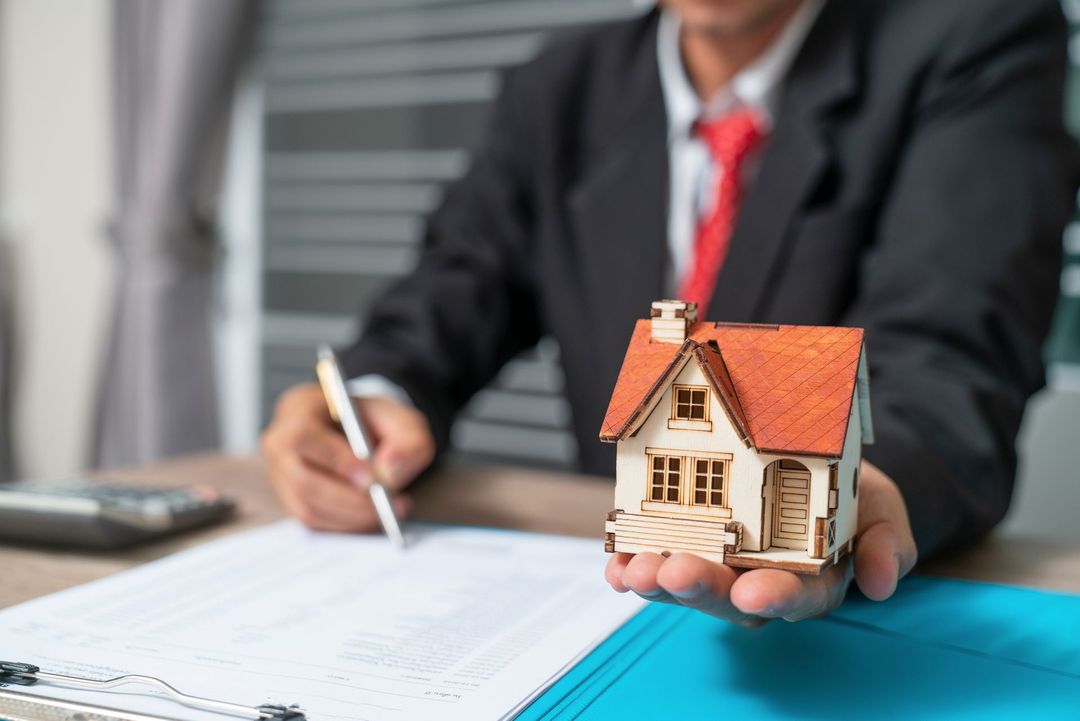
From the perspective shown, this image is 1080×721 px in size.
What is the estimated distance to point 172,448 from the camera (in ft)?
7.87

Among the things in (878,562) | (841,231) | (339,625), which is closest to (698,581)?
(878,562)

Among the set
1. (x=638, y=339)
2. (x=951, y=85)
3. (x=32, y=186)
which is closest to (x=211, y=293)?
(x=32, y=186)

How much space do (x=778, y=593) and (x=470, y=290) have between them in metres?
0.94

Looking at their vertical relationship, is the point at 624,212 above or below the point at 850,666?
above

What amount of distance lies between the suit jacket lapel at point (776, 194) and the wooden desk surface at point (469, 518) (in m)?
0.28

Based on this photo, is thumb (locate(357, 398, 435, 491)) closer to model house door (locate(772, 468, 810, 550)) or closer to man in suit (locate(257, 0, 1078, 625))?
man in suit (locate(257, 0, 1078, 625))

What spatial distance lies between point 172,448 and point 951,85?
6.38ft

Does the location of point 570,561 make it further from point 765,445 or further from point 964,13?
point 964,13

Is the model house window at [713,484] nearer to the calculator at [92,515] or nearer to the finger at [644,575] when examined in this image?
the finger at [644,575]

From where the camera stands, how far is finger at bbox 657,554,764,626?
0.50m

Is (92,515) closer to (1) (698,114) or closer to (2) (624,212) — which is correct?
(2) (624,212)

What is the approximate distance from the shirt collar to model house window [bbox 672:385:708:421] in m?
0.81

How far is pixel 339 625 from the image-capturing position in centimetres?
67

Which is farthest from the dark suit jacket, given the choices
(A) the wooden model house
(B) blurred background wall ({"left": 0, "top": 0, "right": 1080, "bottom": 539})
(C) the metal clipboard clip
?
(B) blurred background wall ({"left": 0, "top": 0, "right": 1080, "bottom": 539})
